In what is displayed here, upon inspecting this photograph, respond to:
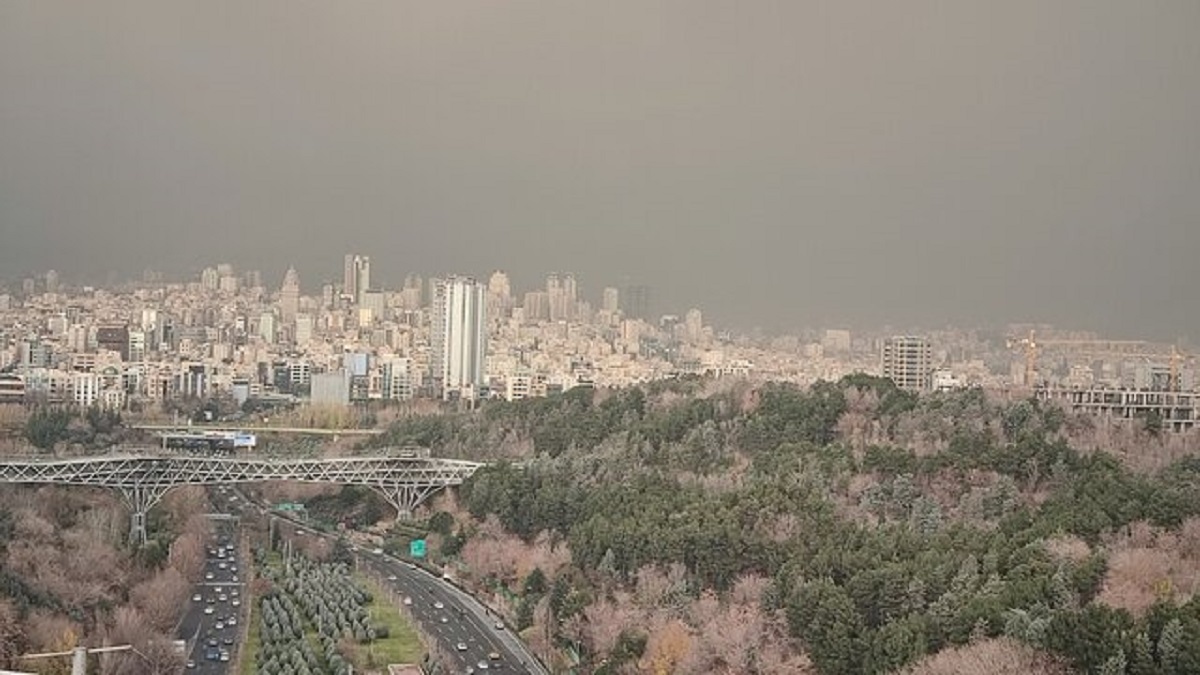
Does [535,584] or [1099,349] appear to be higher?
[1099,349]

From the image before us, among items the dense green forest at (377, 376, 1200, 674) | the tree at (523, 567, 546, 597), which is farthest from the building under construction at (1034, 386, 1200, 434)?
the tree at (523, 567, 546, 597)

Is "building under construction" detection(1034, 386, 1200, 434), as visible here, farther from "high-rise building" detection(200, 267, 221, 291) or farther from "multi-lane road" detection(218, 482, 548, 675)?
"high-rise building" detection(200, 267, 221, 291)

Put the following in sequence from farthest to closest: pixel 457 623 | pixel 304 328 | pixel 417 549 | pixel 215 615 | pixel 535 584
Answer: pixel 304 328, pixel 417 549, pixel 535 584, pixel 457 623, pixel 215 615

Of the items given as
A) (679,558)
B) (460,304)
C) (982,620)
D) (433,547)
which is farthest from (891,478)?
(460,304)

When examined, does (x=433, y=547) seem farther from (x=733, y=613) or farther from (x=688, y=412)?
(x=733, y=613)

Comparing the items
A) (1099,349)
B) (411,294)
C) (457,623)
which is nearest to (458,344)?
(411,294)

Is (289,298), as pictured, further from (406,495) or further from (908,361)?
(908,361)

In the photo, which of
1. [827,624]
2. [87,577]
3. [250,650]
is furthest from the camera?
[87,577]
